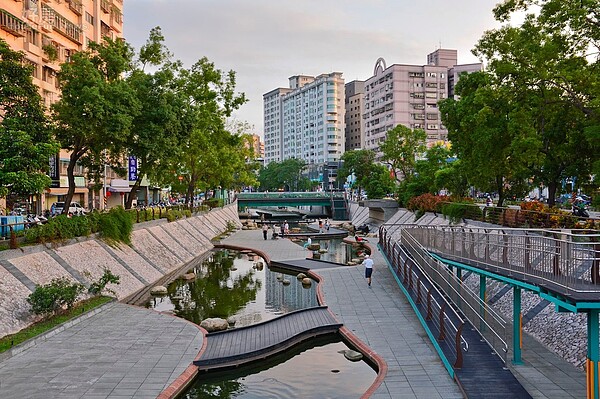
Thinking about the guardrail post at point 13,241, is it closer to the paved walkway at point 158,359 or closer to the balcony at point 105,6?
the paved walkway at point 158,359

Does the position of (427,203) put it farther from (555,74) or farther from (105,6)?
(105,6)

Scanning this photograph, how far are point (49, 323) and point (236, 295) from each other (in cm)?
1177

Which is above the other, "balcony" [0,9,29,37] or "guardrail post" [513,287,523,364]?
"balcony" [0,9,29,37]

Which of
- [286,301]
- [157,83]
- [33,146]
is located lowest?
[286,301]

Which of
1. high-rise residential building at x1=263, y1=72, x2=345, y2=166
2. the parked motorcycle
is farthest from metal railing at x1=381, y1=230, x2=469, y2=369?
high-rise residential building at x1=263, y1=72, x2=345, y2=166

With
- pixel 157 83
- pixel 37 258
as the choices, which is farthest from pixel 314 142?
pixel 37 258

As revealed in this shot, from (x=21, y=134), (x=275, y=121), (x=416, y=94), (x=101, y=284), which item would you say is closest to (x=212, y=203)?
(x=101, y=284)

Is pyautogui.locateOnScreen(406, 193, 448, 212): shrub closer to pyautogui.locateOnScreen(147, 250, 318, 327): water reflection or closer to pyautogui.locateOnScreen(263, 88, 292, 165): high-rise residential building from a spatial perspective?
pyautogui.locateOnScreen(147, 250, 318, 327): water reflection

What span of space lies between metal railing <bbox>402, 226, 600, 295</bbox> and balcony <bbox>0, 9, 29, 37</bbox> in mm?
36117

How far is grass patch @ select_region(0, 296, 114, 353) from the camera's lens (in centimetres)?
1720

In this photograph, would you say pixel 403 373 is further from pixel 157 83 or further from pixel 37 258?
pixel 157 83

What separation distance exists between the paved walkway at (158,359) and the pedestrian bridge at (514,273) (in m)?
1.06

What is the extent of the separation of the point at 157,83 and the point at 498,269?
25490 millimetres

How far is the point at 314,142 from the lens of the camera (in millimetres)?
165000
